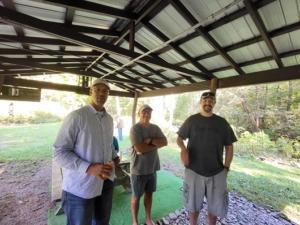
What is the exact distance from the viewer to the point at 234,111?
34.4 ft

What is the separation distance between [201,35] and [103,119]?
1.75 meters

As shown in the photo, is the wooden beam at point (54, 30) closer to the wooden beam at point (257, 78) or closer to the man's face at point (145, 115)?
the man's face at point (145, 115)

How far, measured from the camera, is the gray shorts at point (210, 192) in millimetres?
1862

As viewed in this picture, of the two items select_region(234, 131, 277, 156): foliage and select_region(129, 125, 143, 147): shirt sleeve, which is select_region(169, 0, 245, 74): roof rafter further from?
select_region(234, 131, 277, 156): foliage

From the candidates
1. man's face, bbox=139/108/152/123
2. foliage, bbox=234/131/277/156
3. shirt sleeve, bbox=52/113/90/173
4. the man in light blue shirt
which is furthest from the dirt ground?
foliage, bbox=234/131/277/156

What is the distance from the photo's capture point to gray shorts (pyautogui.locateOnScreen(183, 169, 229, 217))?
1.86m

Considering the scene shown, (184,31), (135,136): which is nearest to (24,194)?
(135,136)

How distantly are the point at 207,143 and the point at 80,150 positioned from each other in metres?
1.37

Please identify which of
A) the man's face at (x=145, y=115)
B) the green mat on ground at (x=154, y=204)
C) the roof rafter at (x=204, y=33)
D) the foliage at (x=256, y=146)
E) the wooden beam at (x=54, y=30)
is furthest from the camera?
the foliage at (x=256, y=146)

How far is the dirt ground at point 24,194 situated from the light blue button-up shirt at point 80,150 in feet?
5.56

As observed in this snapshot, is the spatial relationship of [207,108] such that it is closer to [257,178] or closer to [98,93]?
[98,93]

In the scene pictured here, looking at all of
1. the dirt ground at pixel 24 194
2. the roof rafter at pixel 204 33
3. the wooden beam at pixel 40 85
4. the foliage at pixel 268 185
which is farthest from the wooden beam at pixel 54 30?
the foliage at pixel 268 185

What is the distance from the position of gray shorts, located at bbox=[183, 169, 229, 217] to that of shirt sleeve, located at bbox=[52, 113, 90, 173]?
1.32 metres

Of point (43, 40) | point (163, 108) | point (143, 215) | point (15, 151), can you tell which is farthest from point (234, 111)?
point (15, 151)
